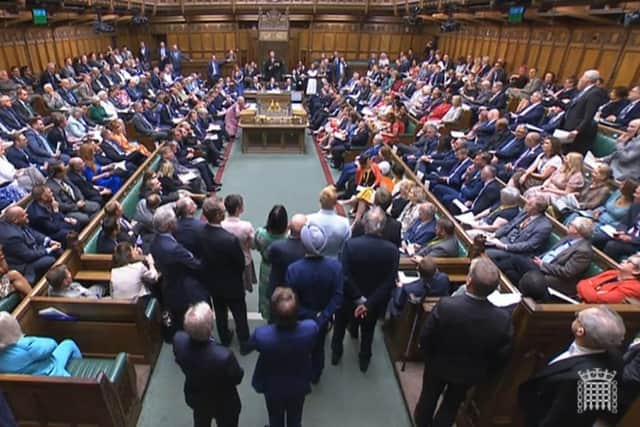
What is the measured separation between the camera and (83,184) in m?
4.89

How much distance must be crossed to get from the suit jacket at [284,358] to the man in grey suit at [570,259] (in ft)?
7.04

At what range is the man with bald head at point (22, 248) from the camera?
3.36 m

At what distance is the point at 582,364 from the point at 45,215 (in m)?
4.54

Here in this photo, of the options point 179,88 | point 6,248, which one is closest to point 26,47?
point 179,88

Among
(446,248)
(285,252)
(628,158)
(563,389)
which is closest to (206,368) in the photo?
(285,252)

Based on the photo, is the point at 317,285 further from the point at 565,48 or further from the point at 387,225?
the point at 565,48

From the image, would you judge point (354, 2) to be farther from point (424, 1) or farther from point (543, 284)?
point (543, 284)

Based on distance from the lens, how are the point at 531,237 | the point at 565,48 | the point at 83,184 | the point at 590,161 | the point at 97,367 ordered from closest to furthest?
the point at 97,367
the point at 531,237
the point at 83,184
the point at 590,161
the point at 565,48

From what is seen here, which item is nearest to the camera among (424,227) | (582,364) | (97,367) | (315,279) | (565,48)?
(582,364)

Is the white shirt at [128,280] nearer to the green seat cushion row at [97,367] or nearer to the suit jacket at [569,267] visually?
the green seat cushion row at [97,367]

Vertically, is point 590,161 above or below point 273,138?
above

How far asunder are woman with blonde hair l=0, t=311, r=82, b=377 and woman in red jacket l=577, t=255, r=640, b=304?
11.6ft

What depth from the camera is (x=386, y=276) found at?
271cm

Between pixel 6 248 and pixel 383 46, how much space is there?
55.6 ft
